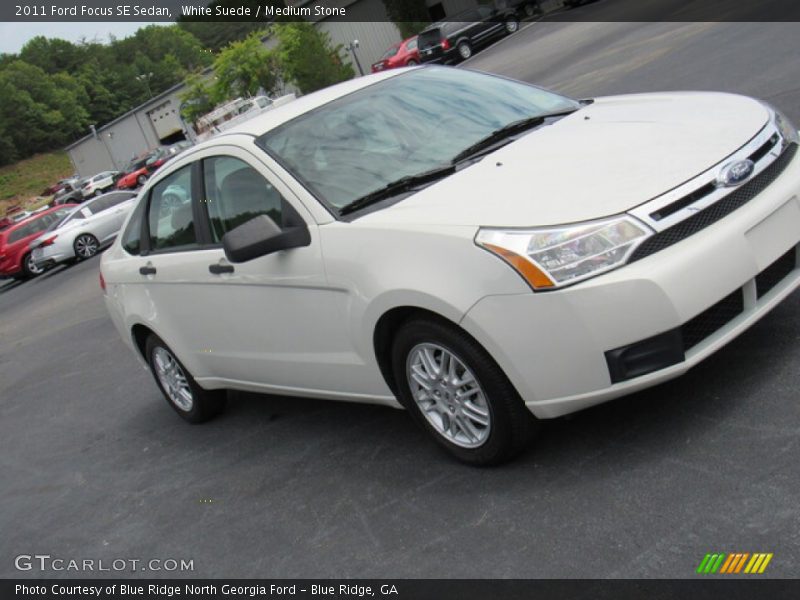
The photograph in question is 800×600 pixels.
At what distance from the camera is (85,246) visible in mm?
24656

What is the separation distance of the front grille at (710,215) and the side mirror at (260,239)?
1613 mm

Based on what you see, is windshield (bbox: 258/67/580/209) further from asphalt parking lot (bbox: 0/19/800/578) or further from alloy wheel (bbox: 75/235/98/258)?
alloy wheel (bbox: 75/235/98/258)

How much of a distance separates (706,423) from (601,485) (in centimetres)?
55

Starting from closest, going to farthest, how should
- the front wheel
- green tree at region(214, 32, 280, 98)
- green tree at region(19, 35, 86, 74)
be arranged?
1. the front wheel
2. green tree at region(214, 32, 280, 98)
3. green tree at region(19, 35, 86, 74)

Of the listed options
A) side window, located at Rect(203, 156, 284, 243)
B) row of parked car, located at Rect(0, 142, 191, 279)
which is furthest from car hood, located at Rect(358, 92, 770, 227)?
row of parked car, located at Rect(0, 142, 191, 279)

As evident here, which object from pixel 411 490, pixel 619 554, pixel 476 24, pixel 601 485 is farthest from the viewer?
pixel 476 24

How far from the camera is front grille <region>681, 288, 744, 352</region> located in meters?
3.70

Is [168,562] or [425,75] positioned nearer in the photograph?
[168,562]

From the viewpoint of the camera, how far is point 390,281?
158 inches

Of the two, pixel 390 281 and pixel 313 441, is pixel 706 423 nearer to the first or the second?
pixel 390 281

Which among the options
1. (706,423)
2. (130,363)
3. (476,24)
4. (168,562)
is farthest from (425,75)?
(476,24)

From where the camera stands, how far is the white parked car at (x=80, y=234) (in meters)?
24.1

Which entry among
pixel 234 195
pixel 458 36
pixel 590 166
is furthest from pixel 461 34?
pixel 590 166

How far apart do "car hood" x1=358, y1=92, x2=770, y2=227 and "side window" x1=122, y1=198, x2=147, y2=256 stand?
2482mm
